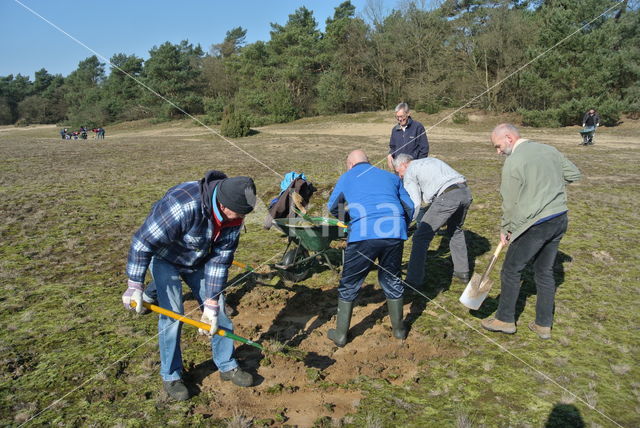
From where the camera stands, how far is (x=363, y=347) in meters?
3.83

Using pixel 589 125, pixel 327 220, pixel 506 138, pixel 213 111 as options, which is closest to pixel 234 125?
pixel 213 111

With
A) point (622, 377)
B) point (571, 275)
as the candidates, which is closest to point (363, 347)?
point (622, 377)

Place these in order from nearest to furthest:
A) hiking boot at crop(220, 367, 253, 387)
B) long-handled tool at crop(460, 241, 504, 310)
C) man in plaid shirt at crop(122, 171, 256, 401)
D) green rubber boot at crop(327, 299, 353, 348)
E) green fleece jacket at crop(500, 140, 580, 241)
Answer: man in plaid shirt at crop(122, 171, 256, 401)
hiking boot at crop(220, 367, 253, 387)
green fleece jacket at crop(500, 140, 580, 241)
green rubber boot at crop(327, 299, 353, 348)
long-handled tool at crop(460, 241, 504, 310)

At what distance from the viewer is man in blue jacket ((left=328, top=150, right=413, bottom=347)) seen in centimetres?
364

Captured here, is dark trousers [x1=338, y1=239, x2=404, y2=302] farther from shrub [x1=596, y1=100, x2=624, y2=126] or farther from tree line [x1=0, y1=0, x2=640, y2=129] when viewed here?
shrub [x1=596, y1=100, x2=624, y2=126]

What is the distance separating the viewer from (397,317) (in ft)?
12.7

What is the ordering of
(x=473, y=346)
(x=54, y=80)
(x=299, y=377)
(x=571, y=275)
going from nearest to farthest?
1. (x=299, y=377)
2. (x=473, y=346)
3. (x=571, y=275)
4. (x=54, y=80)

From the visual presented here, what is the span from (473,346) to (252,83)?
4438cm

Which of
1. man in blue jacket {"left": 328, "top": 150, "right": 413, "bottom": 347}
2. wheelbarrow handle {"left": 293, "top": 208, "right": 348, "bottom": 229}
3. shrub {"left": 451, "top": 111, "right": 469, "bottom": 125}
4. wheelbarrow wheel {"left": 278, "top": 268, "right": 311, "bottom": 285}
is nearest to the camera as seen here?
man in blue jacket {"left": 328, "top": 150, "right": 413, "bottom": 347}

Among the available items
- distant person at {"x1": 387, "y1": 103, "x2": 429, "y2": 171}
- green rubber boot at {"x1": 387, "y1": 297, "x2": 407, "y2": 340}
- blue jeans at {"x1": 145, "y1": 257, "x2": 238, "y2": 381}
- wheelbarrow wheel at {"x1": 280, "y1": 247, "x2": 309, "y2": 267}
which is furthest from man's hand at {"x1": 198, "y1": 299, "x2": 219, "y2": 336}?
distant person at {"x1": 387, "y1": 103, "x2": 429, "y2": 171}

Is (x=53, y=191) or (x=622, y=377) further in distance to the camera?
(x=53, y=191)

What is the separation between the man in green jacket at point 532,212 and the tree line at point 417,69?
81.0 ft

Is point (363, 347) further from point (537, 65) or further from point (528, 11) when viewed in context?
point (528, 11)

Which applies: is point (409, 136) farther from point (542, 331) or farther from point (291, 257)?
point (542, 331)
